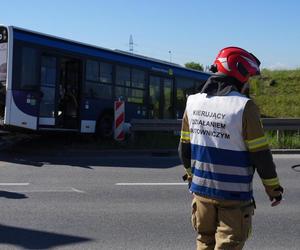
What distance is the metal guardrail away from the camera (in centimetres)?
1708

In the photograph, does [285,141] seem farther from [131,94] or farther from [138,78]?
[138,78]

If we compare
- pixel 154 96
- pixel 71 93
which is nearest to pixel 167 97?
pixel 154 96

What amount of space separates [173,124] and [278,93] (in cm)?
1430

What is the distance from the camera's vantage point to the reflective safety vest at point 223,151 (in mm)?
3893

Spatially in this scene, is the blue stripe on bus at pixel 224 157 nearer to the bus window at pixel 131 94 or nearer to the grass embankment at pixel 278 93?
the bus window at pixel 131 94

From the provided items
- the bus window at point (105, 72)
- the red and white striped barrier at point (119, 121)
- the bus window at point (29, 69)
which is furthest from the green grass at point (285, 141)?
the bus window at point (29, 69)

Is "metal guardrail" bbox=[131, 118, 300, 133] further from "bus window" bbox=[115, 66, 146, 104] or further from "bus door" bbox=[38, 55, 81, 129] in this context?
"bus door" bbox=[38, 55, 81, 129]

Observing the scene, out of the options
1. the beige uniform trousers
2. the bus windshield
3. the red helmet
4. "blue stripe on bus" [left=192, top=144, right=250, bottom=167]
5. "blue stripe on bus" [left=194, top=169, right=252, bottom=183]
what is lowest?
the beige uniform trousers

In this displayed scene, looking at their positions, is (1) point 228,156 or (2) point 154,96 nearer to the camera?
(1) point 228,156

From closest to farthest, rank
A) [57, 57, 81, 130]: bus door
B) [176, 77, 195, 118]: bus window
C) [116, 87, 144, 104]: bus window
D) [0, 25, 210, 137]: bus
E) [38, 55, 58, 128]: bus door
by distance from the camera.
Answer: [0, 25, 210, 137]: bus < [38, 55, 58, 128]: bus door < [57, 57, 81, 130]: bus door < [116, 87, 144, 104]: bus window < [176, 77, 195, 118]: bus window

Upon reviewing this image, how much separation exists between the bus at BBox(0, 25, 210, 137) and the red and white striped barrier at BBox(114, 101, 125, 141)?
695 millimetres

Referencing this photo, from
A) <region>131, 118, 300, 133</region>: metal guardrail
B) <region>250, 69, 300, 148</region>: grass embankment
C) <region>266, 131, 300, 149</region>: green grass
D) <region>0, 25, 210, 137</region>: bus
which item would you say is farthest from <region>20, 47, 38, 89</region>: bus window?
<region>250, 69, 300, 148</region>: grass embankment

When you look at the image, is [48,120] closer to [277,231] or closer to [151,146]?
[151,146]

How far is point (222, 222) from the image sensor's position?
3.93m
